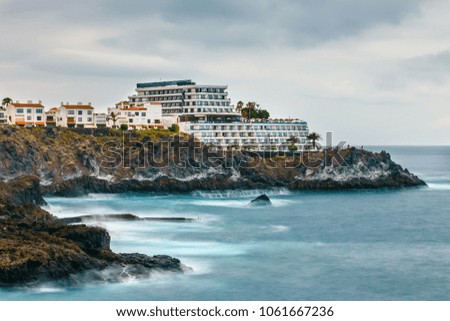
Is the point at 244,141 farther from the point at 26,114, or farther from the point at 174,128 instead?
the point at 26,114

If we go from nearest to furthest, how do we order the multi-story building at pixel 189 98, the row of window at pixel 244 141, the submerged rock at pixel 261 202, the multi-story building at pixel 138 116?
the submerged rock at pixel 261 202, the row of window at pixel 244 141, the multi-story building at pixel 138 116, the multi-story building at pixel 189 98

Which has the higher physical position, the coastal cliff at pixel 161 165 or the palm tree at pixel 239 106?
the palm tree at pixel 239 106

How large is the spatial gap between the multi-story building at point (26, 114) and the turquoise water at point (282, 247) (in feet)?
94.1

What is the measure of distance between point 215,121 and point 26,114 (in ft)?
98.7

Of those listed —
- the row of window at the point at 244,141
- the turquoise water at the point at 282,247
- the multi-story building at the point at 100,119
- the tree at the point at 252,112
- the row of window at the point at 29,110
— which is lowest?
the turquoise water at the point at 282,247

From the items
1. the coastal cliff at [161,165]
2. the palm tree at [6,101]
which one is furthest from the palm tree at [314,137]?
the palm tree at [6,101]

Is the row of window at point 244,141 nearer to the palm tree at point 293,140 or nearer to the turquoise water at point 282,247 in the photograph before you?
the palm tree at point 293,140

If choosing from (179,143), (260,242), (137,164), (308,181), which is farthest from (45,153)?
(260,242)

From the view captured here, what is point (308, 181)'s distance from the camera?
335 ft

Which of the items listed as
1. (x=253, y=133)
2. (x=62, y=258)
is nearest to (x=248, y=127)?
(x=253, y=133)

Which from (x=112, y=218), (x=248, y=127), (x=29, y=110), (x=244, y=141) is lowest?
(x=112, y=218)

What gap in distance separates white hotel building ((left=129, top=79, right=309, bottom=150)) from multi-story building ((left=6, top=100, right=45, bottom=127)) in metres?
21.3

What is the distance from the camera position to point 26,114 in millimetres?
110625

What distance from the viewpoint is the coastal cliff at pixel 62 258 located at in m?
33.7
